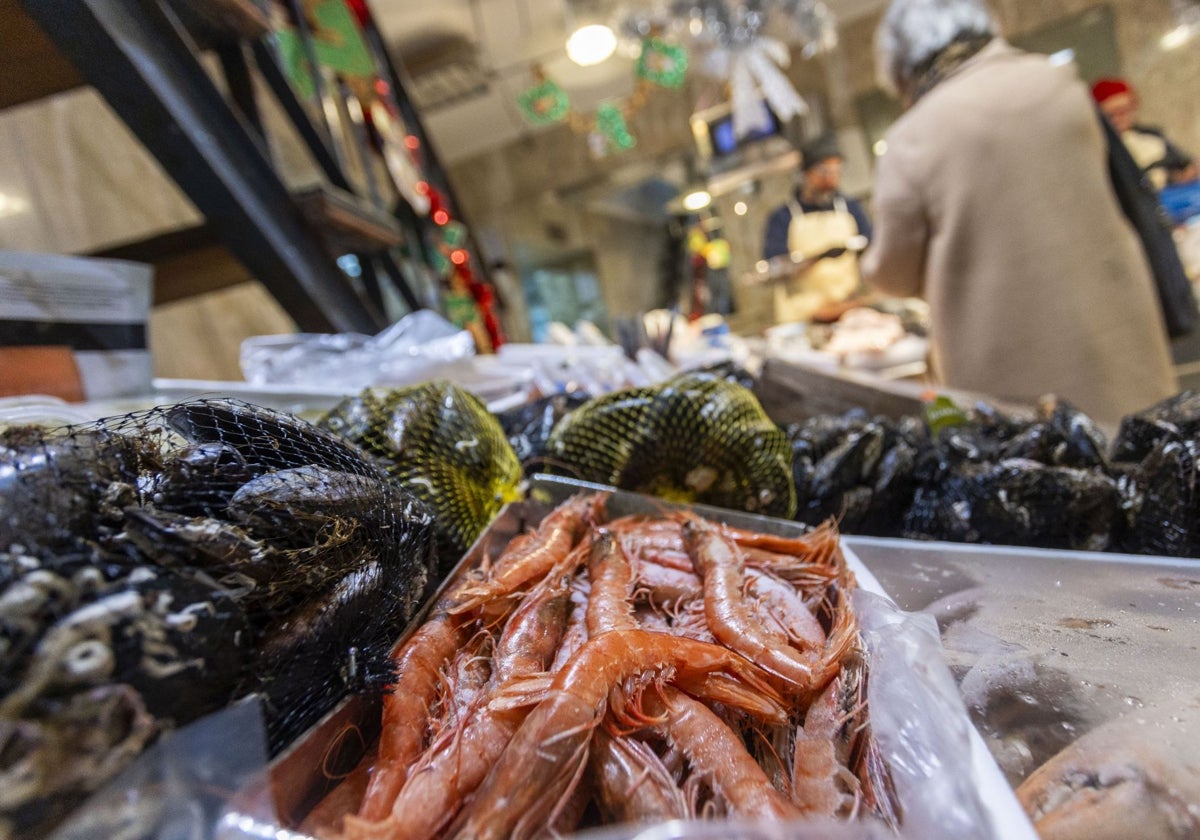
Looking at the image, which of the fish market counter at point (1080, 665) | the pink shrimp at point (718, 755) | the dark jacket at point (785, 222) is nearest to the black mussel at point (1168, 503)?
the fish market counter at point (1080, 665)

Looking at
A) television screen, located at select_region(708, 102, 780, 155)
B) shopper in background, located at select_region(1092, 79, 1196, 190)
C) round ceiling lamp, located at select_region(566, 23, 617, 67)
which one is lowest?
shopper in background, located at select_region(1092, 79, 1196, 190)

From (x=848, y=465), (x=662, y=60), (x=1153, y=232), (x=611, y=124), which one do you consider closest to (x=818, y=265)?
(x=662, y=60)

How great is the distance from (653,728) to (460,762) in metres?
0.21

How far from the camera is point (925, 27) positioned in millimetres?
2568

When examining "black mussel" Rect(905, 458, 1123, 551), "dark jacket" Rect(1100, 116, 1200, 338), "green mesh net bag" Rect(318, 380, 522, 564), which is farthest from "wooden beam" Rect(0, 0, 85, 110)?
"dark jacket" Rect(1100, 116, 1200, 338)

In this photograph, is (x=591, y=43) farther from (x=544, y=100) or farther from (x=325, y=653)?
(x=325, y=653)

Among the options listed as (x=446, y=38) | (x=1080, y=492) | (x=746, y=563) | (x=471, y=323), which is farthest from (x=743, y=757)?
(x=446, y=38)

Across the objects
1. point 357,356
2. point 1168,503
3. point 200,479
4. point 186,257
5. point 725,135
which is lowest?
point 1168,503

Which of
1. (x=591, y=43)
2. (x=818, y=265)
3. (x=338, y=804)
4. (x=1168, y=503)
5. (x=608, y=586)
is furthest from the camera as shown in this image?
(x=818, y=265)

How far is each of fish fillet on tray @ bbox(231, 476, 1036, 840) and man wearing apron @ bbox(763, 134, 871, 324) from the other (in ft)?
17.3

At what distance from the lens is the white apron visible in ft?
18.5

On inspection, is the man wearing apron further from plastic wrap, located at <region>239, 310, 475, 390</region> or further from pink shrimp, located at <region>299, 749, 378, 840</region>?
pink shrimp, located at <region>299, 749, 378, 840</region>

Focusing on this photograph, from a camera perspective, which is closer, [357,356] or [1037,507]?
[1037,507]

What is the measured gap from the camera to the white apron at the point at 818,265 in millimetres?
5633
